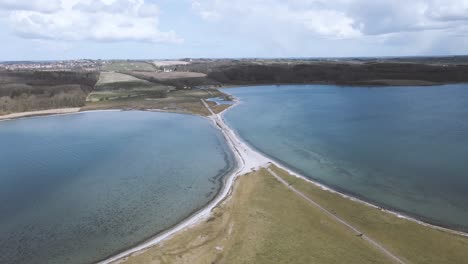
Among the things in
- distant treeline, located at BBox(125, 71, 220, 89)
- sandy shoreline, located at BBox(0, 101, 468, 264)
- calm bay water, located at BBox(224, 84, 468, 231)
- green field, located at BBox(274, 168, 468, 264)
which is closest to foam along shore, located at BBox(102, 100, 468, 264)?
sandy shoreline, located at BBox(0, 101, 468, 264)

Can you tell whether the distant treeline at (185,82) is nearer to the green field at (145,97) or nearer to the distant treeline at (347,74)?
the green field at (145,97)

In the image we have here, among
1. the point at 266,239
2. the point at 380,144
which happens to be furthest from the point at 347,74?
the point at 266,239

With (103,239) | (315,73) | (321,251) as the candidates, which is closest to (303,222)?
(321,251)

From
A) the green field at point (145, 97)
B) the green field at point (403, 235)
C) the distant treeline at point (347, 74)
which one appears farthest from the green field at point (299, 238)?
the distant treeline at point (347, 74)

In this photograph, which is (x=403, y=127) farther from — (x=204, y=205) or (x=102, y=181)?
(x=102, y=181)

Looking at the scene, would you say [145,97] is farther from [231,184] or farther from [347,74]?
[347,74]

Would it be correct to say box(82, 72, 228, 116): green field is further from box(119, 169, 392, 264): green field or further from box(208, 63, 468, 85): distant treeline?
box(119, 169, 392, 264): green field
